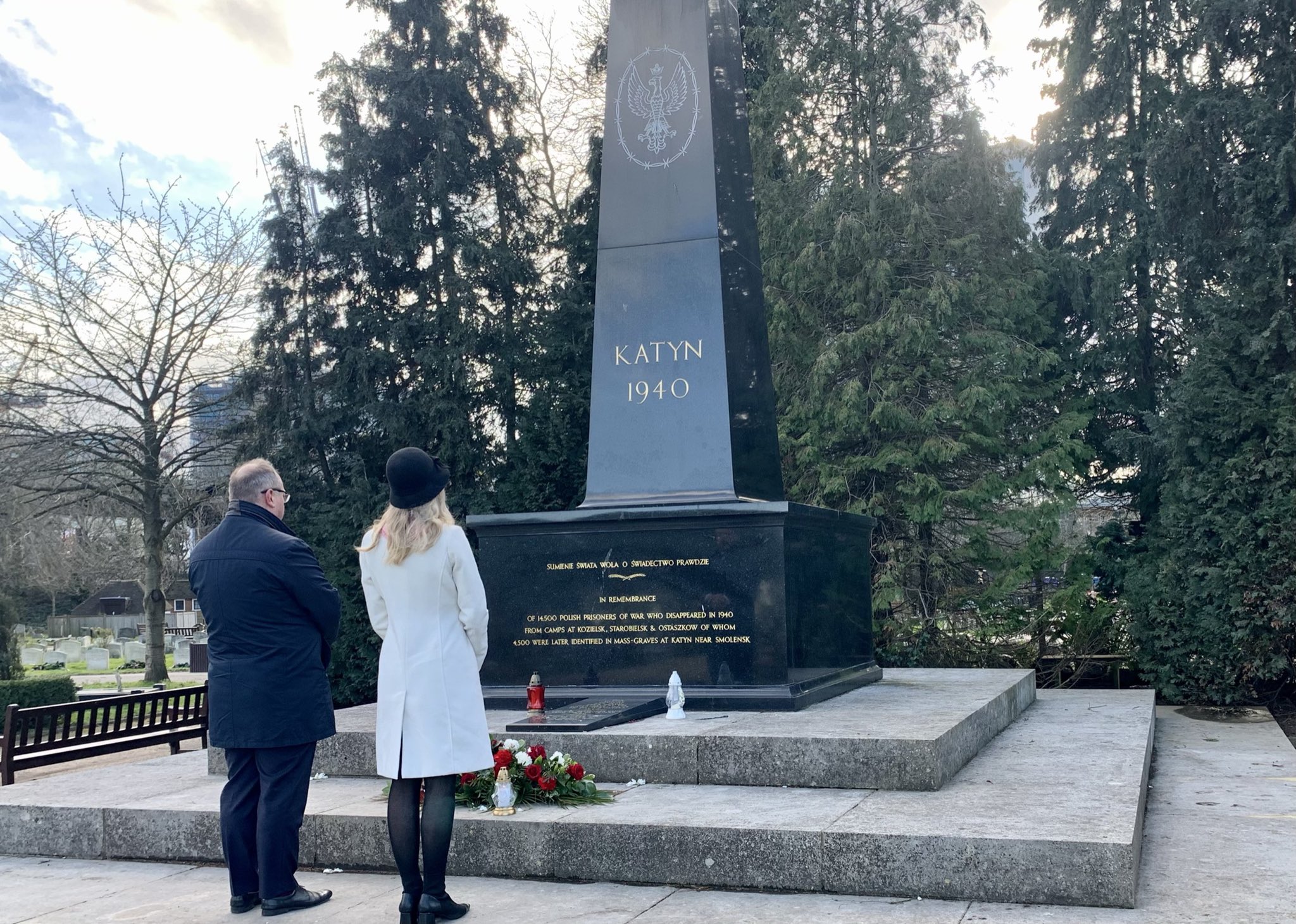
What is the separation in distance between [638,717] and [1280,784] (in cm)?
369

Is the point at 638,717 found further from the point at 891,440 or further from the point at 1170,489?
the point at 891,440

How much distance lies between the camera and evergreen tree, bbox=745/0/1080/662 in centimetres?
1666

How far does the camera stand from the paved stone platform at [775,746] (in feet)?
18.5

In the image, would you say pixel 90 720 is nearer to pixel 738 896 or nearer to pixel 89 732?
pixel 89 732

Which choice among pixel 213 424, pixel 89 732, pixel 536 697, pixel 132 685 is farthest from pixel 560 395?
pixel 536 697

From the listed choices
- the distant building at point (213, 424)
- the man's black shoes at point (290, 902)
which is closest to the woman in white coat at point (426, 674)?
the man's black shoes at point (290, 902)

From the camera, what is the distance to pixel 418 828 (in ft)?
13.9

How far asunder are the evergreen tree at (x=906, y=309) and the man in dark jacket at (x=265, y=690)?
1167cm

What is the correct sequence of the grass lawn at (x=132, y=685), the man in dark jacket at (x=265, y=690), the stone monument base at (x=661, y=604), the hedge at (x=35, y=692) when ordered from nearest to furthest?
the man in dark jacket at (x=265, y=690)
the stone monument base at (x=661, y=604)
the hedge at (x=35, y=692)
the grass lawn at (x=132, y=685)

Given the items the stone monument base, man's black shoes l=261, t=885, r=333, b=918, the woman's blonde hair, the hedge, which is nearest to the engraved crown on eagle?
the stone monument base

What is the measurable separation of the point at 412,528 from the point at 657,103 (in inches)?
203

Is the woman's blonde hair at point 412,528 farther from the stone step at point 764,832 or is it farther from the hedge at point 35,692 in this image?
the hedge at point 35,692

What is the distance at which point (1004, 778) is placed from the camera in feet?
19.0

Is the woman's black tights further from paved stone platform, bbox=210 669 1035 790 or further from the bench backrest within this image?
the bench backrest
